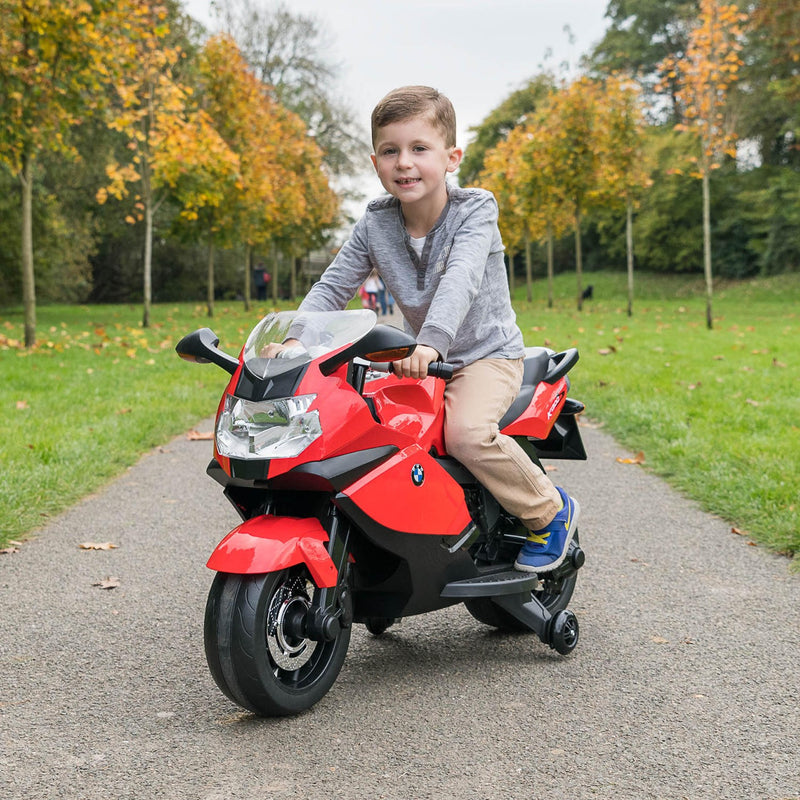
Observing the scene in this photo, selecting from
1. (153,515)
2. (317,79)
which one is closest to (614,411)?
(153,515)

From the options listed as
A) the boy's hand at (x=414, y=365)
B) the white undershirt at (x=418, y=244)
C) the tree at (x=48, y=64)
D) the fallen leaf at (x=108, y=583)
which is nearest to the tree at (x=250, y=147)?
the tree at (x=48, y=64)

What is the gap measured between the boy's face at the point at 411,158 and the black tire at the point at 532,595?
1.50 metres

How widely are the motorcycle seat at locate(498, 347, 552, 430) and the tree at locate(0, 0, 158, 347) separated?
10.7 m

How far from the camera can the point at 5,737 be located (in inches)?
109

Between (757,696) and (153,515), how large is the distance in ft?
11.9

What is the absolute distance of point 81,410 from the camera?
29.2 ft

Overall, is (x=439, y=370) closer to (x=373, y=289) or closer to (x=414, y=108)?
(x=414, y=108)

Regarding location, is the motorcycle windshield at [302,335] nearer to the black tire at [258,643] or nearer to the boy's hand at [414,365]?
the boy's hand at [414,365]

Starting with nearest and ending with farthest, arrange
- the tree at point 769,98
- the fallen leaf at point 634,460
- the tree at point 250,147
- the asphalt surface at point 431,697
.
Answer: the asphalt surface at point 431,697 < the fallen leaf at point 634,460 < the tree at point 250,147 < the tree at point 769,98

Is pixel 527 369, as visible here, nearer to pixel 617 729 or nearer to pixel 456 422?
pixel 456 422

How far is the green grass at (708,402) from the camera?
19.4 feet

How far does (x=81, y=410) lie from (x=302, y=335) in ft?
21.4

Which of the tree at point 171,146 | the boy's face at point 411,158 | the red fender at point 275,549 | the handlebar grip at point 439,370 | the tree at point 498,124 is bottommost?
the red fender at point 275,549

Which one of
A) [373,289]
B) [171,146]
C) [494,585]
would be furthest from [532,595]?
[373,289]
